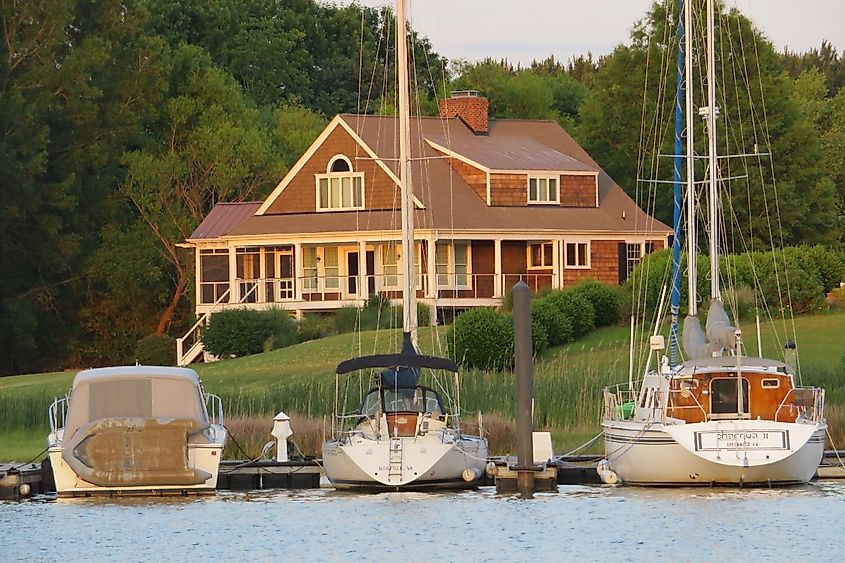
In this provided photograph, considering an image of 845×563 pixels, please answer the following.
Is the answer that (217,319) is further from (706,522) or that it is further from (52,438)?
(706,522)

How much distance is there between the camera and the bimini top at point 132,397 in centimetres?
3722

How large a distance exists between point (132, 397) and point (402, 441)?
5.04 meters

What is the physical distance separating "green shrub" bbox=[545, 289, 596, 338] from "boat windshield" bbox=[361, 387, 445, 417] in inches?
870

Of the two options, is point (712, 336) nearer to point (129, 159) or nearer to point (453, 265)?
point (453, 265)

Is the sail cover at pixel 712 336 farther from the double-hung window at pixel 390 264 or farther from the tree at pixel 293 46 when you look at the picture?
the tree at pixel 293 46

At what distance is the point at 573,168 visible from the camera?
243 feet

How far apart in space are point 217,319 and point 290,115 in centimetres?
2718

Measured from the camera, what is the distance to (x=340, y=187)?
73.1 metres

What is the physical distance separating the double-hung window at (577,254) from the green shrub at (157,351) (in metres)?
15.2

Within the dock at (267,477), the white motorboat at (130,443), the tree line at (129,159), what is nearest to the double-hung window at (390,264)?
the tree line at (129,159)

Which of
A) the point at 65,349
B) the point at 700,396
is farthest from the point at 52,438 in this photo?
the point at 65,349

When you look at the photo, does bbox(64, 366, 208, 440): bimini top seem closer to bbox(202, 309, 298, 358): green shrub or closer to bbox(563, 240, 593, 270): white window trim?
bbox(202, 309, 298, 358): green shrub

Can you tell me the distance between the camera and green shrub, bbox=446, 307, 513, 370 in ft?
182

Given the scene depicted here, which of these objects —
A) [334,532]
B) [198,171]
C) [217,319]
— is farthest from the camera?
[198,171]
